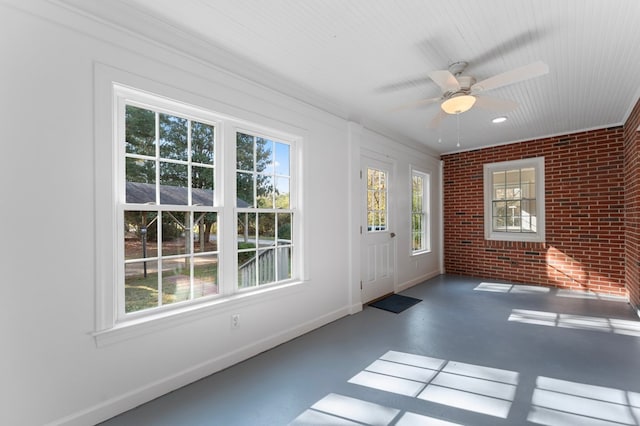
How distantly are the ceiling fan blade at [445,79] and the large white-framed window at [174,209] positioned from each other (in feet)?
5.18

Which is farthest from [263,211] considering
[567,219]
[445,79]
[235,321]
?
[567,219]

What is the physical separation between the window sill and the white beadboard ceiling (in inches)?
80.0

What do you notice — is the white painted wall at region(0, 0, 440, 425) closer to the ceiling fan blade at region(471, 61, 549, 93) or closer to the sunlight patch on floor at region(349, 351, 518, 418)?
the sunlight patch on floor at region(349, 351, 518, 418)

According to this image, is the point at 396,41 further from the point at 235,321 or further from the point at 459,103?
the point at 235,321

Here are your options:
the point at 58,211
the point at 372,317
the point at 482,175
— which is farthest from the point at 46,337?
the point at 482,175

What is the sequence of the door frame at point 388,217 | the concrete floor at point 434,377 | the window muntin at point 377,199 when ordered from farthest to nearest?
the window muntin at point 377,199, the door frame at point 388,217, the concrete floor at point 434,377

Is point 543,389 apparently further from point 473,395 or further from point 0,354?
point 0,354

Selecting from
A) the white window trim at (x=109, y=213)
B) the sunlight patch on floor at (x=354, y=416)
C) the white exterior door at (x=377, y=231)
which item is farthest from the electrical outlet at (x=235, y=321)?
the white exterior door at (x=377, y=231)

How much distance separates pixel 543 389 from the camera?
2.21 metres

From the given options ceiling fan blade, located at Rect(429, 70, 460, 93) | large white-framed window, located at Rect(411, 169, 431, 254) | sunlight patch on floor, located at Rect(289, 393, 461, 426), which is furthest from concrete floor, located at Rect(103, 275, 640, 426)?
ceiling fan blade, located at Rect(429, 70, 460, 93)

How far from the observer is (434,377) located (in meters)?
2.40

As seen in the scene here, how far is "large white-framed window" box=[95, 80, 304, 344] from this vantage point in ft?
6.44

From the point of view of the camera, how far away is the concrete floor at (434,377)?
1939 millimetres

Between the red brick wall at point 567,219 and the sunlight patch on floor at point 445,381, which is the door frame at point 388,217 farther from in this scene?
the red brick wall at point 567,219
